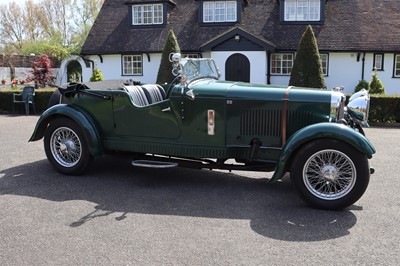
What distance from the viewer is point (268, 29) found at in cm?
2023

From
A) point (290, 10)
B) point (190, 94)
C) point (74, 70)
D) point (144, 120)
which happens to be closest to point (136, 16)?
point (290, 10)

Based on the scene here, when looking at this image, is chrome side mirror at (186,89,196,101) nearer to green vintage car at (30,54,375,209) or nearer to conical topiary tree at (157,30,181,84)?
green vintage car at (30,54,375,209)

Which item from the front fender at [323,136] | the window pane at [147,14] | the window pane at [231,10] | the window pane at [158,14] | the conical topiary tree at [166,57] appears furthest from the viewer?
the window pane at [147,14]

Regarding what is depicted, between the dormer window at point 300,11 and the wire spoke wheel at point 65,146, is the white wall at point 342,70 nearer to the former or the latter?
the dormer window at point 300,11

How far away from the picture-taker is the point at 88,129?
5984 mm

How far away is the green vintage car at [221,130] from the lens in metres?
4.77

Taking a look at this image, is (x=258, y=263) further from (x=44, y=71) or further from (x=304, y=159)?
(x=44, y=71)

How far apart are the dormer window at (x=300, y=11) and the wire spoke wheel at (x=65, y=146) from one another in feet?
53.6

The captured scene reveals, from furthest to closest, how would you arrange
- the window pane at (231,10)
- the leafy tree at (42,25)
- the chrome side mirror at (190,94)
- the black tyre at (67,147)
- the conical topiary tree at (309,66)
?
the leafy tree at (42,25), the window pane at (231,10), the conical topiary tree at (309,66), the black tyre at (67,147), the chrome side mirror at (190,94)

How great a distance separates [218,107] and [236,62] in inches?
582


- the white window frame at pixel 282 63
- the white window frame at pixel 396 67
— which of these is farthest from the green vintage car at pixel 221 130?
the white window frame at pixel 396 67

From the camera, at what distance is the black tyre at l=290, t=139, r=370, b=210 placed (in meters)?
4.67

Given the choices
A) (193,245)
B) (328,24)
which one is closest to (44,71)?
(328,24)

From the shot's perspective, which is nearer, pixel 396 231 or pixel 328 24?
pixel 396 231
